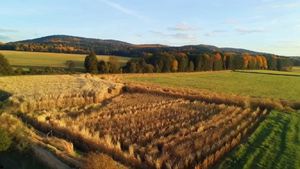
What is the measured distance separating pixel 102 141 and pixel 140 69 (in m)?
52.4

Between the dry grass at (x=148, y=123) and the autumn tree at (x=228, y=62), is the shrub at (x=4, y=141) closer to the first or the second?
the dry grass at (x=148, y=123)

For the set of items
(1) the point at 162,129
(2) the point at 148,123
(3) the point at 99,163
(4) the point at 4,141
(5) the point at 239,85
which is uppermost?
(3) the point at 99,163

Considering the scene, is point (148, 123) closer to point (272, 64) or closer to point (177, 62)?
point (177, 62)

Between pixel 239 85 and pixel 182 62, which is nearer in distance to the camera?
pixel 239 85

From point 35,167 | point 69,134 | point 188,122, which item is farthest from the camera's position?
point 188,122

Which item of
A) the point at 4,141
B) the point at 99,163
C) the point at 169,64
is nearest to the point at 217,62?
the point at 169,64

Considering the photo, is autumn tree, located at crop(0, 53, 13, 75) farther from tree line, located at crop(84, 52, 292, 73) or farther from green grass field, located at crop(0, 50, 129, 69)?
green grass field, located at crop(0, 50, 129, 69)

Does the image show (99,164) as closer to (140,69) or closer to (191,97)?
(191,97)

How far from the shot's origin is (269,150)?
48.2 feet

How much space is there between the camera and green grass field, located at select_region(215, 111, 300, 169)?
12.8m

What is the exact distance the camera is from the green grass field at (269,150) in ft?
42.1

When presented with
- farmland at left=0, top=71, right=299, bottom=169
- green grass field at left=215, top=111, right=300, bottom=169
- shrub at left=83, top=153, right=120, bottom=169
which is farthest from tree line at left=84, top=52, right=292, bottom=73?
shrub at left=83, top=153, right=120, bottom=169

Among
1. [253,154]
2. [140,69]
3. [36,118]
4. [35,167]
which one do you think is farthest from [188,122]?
[140,69]

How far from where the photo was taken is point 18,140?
45.0 ft
